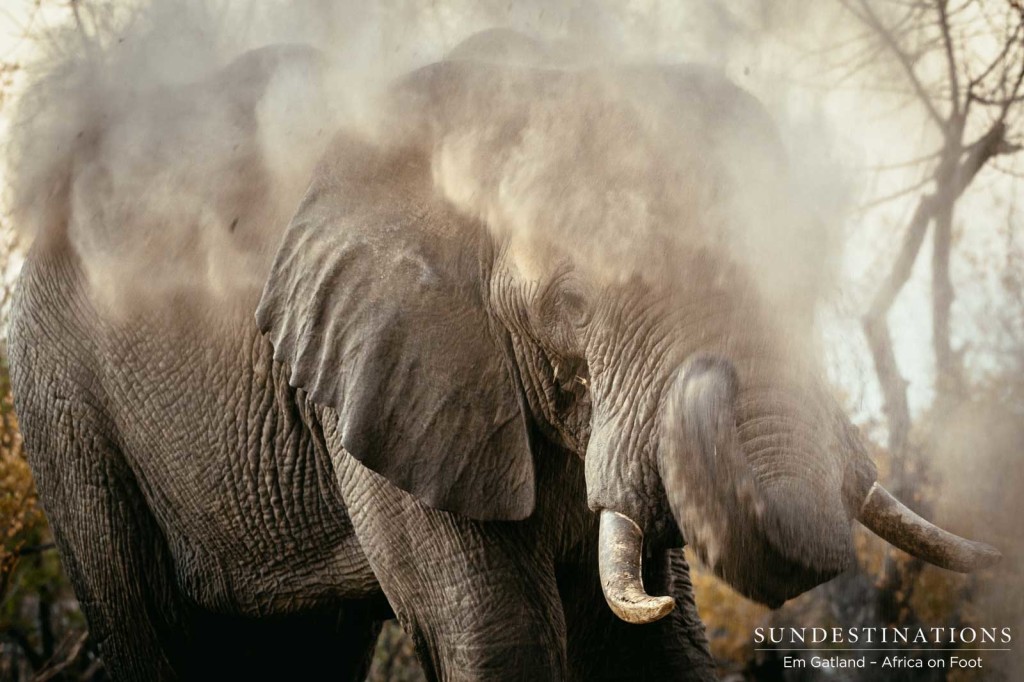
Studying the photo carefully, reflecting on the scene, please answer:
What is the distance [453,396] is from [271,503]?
1.03 m

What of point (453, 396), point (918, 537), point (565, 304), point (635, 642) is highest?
point (565, 304)

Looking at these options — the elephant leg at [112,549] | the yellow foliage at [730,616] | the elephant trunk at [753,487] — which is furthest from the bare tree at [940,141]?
the elephant leg at [112,549]

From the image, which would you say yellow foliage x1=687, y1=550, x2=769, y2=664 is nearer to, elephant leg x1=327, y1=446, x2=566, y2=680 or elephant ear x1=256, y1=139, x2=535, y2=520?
elephant leg x1=327, y1=446, x2=566, y2=680

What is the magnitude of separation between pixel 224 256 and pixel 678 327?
5.41ft

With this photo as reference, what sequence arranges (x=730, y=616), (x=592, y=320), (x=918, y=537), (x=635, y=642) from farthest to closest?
1. (x=730, y=616)
2. (x=635, y=642)
3. (x=918, y=537)
4. (x=592, y=320)

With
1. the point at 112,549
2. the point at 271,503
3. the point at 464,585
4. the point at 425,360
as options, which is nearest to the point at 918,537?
the point at 464,585

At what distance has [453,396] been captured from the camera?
3.44 m

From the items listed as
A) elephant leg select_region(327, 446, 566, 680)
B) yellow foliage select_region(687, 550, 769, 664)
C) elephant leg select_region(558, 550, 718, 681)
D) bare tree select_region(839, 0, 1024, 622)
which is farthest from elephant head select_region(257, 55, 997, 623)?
yellow foliage select_region(687, 550, 769, 664)

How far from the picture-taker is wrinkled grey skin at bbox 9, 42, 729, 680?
11.4 feet

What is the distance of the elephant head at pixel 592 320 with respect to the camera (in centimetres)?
276

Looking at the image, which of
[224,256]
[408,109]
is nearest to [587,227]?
[408,109]

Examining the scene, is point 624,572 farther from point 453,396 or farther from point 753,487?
point 453,396

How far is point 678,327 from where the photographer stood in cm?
294

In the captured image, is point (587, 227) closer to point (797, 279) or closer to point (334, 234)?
point (797, 279)
